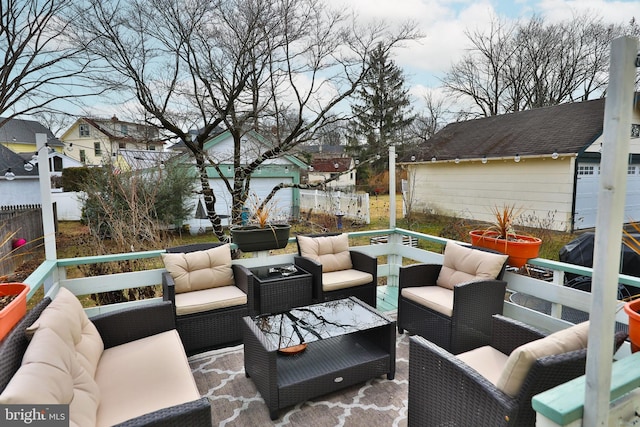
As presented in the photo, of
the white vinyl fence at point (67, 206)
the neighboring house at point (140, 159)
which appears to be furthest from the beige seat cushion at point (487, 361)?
the white vinyl fence at point (67, 206)

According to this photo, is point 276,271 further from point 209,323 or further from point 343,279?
point 209,323

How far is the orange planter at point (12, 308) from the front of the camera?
1.75m

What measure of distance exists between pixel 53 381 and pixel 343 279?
2712 millimetres

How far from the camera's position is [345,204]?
945 cm

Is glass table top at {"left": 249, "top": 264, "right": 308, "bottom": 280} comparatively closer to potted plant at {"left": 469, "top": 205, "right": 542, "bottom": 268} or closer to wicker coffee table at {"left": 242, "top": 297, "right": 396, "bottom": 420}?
wicker coffee table at {"left": 242, "top": 297, "right": 396, "bottom": 420}

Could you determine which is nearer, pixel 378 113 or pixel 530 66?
pixel 378 113

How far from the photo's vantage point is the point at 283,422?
229cm

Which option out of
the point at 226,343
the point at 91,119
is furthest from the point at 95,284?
the point at 91,119

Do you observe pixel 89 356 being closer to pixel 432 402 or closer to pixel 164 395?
pixel 164 395

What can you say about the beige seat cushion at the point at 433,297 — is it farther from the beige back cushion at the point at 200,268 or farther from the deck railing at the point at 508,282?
the beige back cushion at the point at 200,268

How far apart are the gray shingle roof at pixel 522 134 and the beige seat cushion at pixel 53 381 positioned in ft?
26.7

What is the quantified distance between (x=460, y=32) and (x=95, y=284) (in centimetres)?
908

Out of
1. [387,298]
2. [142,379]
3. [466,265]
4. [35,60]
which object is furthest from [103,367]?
[35,60]

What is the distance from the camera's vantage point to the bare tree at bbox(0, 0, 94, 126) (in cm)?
603
